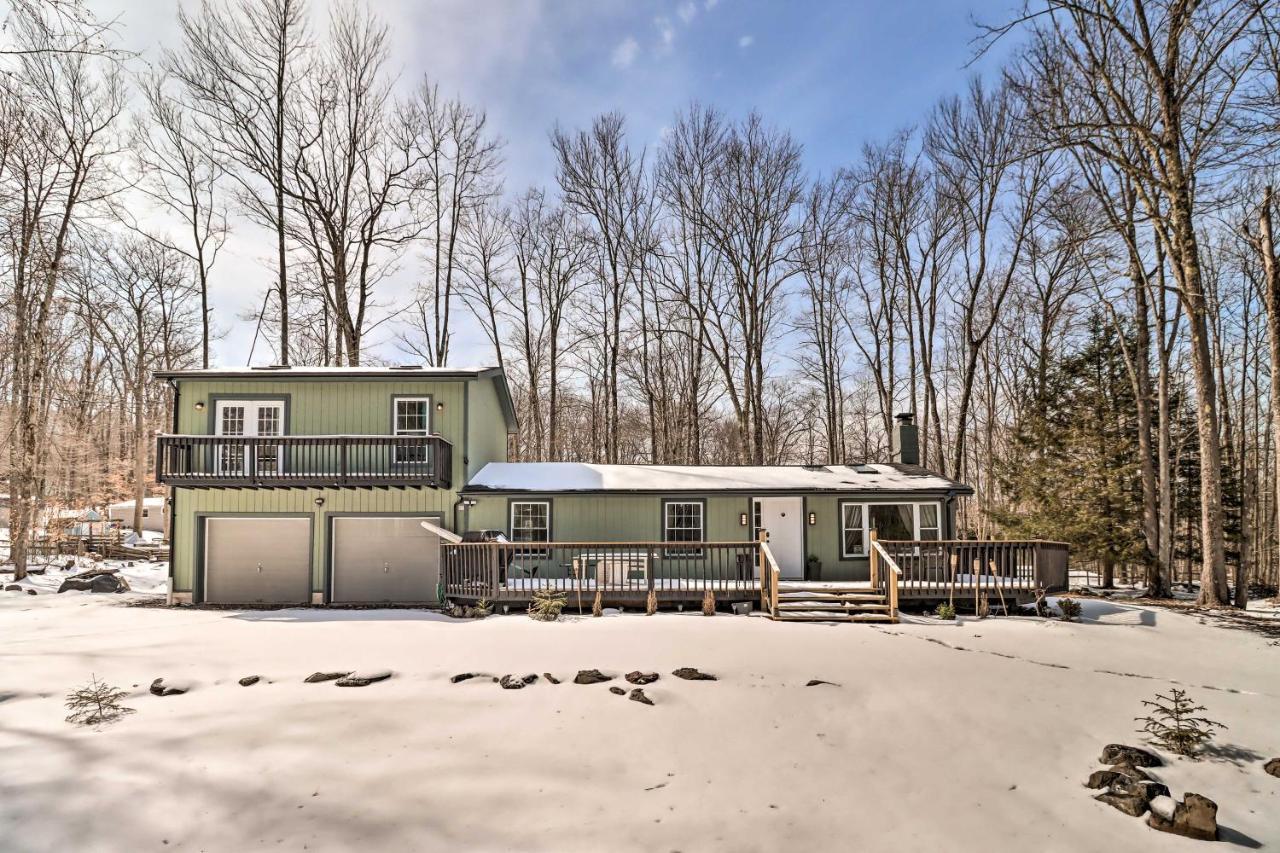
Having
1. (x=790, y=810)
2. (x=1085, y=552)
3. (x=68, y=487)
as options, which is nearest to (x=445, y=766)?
(x=790, y=810)

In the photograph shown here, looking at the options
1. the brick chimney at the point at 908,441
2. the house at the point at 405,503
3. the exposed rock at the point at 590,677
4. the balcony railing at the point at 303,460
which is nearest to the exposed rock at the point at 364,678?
the exposed rock at the point at 590,677

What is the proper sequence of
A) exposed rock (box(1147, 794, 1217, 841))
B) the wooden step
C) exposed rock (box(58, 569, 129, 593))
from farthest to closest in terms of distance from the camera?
exposed rock (box(58, 569, 129, 593)), the wooden step, exposed rock (box(1147, 794, 1217, 841))

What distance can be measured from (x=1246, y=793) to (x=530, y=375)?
2540cm

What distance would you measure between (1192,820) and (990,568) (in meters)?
8.50

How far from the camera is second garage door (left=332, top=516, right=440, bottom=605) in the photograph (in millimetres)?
14633

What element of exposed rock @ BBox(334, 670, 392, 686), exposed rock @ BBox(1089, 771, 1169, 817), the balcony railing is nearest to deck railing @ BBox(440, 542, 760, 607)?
the balcony railing

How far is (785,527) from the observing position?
1535cm

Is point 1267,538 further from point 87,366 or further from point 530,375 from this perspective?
point 87,366

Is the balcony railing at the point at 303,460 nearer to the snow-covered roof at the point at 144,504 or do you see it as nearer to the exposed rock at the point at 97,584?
the exposed rock at the point at 97,584

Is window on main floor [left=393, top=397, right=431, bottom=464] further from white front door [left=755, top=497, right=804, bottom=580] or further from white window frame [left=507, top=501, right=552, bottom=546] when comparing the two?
white front door [left=755, top=497, right=804, bottom=580]

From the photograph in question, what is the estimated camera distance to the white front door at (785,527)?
50.0 feet

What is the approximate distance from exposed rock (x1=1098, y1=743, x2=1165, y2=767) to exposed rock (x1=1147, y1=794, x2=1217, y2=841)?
77 cm

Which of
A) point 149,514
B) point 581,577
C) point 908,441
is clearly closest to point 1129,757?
point 581,577

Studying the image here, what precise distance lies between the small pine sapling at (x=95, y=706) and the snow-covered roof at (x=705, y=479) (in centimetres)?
884
